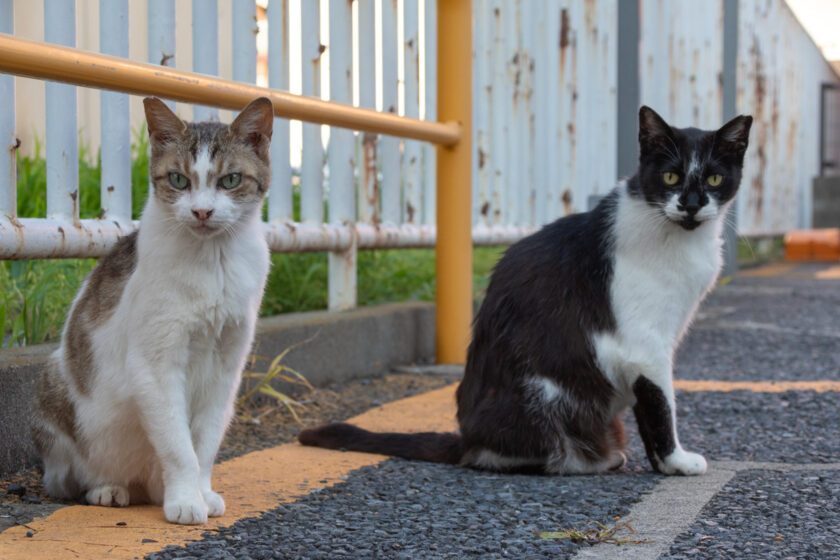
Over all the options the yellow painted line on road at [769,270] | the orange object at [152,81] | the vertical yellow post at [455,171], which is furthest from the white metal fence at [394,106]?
the yellow painted line on road at [769,270]

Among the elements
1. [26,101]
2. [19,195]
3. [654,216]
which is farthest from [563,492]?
[26,101]

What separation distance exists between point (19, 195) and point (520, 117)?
316cm

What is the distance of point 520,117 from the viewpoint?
229 inches

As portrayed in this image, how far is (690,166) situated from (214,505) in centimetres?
159

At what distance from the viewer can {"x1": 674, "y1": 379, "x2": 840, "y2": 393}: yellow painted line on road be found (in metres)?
3.75

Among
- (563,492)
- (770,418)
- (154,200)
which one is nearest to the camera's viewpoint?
(154,200)

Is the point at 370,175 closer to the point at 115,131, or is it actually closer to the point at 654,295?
the point at 115,131

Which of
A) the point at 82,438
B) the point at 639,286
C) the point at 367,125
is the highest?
the point at 367,125

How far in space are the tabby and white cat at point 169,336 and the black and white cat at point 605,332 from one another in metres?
0.75

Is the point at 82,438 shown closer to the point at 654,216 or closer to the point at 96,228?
the point at 96,228

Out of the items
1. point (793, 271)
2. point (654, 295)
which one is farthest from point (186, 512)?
point (793, 271)

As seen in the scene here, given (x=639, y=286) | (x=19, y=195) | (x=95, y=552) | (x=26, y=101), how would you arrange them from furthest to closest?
(x=26, y=101) → (x=19, y=195) → (x=639, y=286) → (x=95, y=552)

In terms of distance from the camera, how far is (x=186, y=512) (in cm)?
202

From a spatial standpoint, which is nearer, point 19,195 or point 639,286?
point 639,286
